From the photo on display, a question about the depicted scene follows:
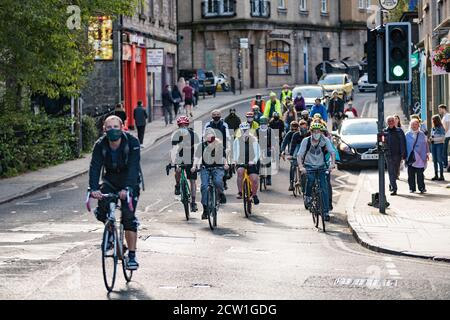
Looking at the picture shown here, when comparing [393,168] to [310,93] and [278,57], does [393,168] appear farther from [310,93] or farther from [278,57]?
[278,57]

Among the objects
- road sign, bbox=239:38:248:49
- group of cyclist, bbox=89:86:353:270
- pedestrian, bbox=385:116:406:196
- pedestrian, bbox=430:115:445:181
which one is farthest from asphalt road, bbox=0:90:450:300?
road sign, bbox=239:38:248:49

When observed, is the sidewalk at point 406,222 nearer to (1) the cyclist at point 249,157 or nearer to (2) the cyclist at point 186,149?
(1) the cyclist at point 249,157

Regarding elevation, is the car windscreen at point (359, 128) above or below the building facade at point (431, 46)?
below

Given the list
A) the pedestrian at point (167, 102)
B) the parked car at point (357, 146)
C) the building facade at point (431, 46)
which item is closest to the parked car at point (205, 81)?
the pedestrian at point (167, 102)

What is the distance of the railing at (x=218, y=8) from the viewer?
74.2 metres

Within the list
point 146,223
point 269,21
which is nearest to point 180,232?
point 146,223

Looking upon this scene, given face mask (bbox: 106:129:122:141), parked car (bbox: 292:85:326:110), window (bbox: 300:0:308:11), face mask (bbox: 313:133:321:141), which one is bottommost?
face mask (bbox: 313:133:321:141)

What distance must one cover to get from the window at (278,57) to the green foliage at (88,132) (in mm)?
40322

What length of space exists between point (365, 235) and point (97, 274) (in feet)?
18.4

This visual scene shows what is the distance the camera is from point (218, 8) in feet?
246

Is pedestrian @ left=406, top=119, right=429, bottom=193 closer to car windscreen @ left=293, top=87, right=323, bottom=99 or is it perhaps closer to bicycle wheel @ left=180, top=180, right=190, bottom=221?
bicycle wheel @ left=180, top=180, right=190, bottom=221

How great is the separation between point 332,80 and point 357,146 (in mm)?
28608

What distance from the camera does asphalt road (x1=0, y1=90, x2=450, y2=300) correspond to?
12.1 m

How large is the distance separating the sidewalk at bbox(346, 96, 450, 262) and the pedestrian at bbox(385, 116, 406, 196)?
0.49m
